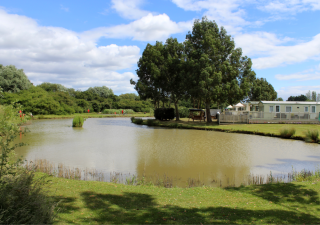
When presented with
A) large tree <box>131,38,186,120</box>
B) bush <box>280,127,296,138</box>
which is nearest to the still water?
bush <box>280,127,296,138</box>

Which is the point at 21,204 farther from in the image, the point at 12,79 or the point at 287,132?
the point at 12,79

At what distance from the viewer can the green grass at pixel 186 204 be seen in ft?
12.8

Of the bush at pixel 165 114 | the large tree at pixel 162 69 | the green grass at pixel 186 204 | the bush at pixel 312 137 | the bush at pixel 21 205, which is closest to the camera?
the bush at pixel 21 205

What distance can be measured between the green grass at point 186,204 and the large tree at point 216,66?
20.1 m

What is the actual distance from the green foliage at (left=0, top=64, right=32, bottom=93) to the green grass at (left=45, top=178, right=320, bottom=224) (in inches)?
2097

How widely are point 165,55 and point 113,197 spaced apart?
30763 millimetres

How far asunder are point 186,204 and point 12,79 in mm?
56967

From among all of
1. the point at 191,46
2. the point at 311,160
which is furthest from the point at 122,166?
the point at 191,46

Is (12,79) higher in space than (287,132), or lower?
higher

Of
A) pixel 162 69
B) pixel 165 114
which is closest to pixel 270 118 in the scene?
pixel 165 114

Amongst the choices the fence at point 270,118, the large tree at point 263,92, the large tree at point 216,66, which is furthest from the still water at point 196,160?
the large tree at point 263,92

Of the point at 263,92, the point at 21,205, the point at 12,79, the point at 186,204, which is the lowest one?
the point at 186,204

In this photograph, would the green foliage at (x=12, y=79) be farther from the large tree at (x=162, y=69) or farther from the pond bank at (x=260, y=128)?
the pond bank at (x=260, y=128)

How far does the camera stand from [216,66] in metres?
27.3
